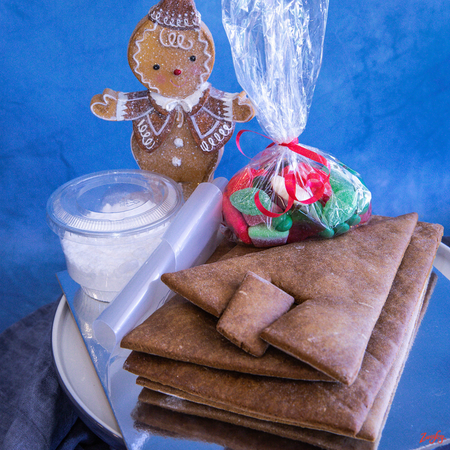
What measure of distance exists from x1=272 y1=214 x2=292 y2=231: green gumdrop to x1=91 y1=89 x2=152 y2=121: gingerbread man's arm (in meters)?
0.40

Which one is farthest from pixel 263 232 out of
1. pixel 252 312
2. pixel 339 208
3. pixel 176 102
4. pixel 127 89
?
pixel 127 89

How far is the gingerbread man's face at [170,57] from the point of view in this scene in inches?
35.2

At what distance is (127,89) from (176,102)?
0.41m

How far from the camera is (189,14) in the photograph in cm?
88

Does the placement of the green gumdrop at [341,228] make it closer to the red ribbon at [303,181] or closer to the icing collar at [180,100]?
the red ribbon at [303,181]

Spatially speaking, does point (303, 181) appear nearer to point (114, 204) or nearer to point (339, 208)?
point (339, 208)

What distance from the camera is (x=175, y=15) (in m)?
0.88

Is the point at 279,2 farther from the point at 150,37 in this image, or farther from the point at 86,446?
the point at 86,446

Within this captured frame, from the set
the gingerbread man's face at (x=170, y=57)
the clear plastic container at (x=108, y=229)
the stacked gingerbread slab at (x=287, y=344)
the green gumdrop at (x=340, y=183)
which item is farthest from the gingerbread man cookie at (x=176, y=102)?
the stacked gingerbread slab at (x=287, y=344)

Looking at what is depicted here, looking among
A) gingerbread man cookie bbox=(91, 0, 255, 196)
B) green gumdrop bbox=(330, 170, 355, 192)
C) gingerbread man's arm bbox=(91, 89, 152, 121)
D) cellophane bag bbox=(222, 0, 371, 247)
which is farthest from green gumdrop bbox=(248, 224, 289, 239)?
Result: gingerbread man's arm bbox=(91, 89, 152, 121)

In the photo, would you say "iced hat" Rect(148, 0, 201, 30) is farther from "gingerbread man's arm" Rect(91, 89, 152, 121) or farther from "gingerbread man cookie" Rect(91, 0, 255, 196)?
"gingerbread man's arm" Rect(91, 89, 152, 121)

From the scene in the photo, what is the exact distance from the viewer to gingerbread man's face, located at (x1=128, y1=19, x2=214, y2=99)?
0.89m

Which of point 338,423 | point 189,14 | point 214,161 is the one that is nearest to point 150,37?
point 189,14

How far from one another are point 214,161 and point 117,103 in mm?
258
